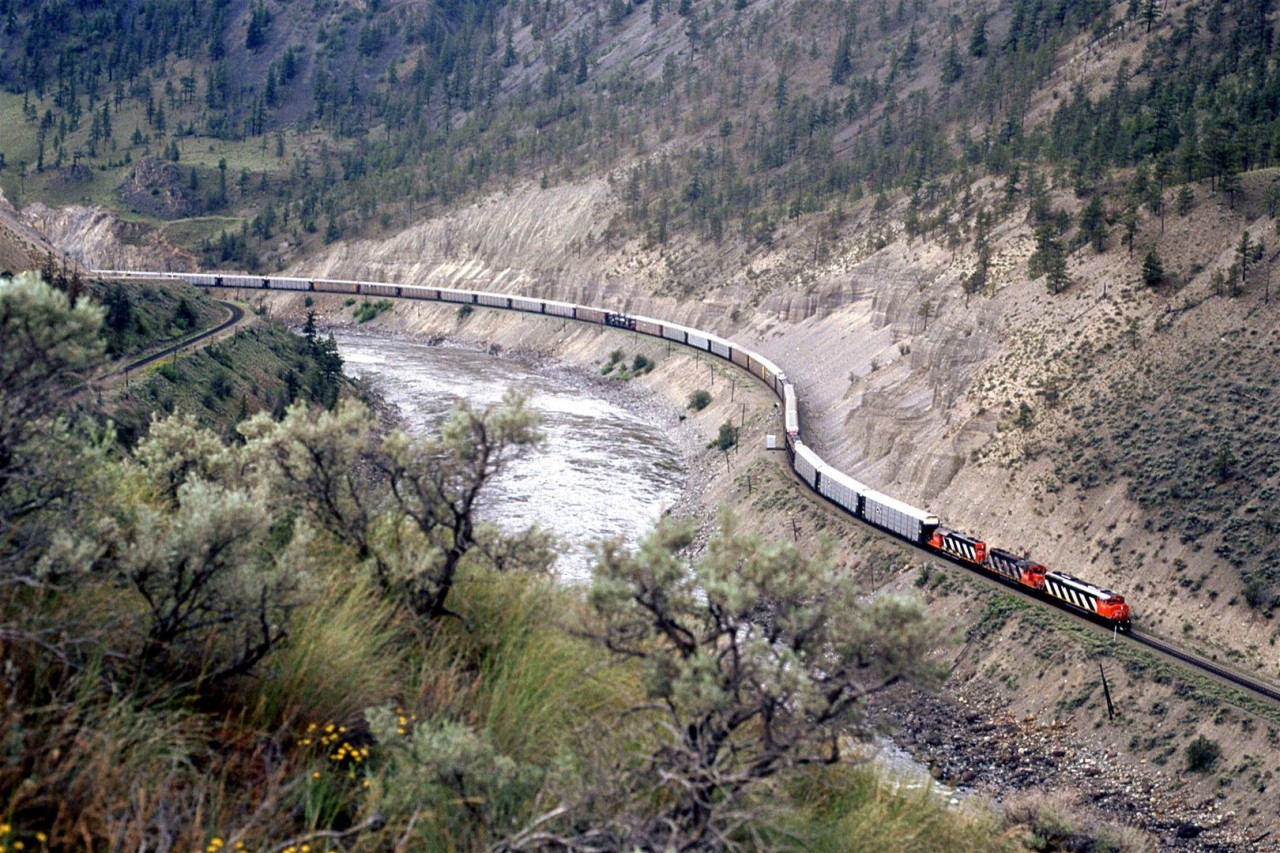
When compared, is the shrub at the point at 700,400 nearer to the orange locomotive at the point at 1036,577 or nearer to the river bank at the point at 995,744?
the river bank at the point at 995,744

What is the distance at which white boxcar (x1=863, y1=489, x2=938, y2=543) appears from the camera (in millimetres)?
39875

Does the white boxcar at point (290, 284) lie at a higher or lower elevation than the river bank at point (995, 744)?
lower

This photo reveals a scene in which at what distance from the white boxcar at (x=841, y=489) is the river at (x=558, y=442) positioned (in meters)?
7.10

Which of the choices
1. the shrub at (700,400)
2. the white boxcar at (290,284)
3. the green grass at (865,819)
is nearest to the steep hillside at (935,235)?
the shrub at (700,400)

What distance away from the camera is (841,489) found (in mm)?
45219

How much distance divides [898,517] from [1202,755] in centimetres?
1514

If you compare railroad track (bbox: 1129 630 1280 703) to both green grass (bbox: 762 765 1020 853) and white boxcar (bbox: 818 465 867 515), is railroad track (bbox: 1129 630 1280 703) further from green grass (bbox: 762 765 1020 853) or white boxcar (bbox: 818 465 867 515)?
green grass (bbox: 762 765 1020 853)

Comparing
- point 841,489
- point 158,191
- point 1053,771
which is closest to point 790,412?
point 841,489

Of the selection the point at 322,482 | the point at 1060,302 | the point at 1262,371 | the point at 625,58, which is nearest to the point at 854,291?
the point at 1060,302

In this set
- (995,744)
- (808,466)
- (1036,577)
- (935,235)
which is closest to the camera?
(995,744)

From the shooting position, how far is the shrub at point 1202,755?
2728cm

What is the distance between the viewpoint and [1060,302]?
1939 inches

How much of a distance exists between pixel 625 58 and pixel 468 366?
6797 centimetres

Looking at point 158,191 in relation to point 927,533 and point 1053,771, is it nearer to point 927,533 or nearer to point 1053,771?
point 927,533
